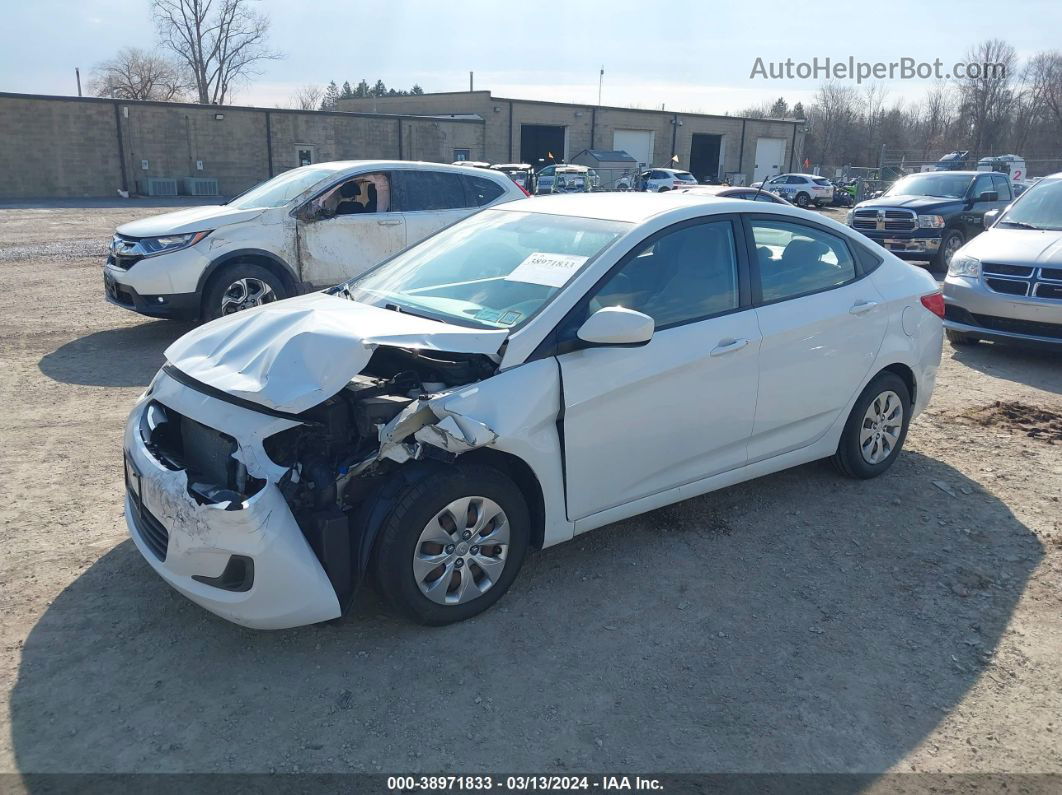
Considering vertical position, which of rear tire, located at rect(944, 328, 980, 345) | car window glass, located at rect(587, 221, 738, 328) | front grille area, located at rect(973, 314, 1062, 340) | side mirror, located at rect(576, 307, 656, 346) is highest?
car window glass, located at rect(587, 221, 738, 328)

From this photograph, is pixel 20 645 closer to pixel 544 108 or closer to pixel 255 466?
pixel 255 466

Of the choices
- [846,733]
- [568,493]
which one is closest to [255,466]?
[568,493]

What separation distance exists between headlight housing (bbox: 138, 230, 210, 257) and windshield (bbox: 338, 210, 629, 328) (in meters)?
4.11

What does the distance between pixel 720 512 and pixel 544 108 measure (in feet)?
154

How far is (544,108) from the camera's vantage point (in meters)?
48.3

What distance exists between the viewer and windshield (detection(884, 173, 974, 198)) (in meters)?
15.7

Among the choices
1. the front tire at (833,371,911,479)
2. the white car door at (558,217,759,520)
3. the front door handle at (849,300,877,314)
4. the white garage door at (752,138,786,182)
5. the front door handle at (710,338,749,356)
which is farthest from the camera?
the white garage door at (752,138,786,182)

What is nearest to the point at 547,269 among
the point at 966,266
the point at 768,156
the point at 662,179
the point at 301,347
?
the point at 301,347

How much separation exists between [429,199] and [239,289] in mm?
2311

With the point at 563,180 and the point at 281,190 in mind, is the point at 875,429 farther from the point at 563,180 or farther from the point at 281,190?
the point at 563,180

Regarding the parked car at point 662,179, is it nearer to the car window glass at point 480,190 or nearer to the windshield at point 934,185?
the windshield at point 934,185

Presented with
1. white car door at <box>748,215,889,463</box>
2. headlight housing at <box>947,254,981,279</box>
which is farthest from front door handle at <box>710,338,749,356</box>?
headlight housing at <box>947,254,981,279</box>

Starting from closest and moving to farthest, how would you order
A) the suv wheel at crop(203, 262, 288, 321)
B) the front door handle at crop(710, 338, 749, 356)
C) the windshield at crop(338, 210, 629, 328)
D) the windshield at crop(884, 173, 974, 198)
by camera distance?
the windshield at crop(338, 210, 629, 328)
the front door handle at crop(710, 338, 749, 356)
the suv wheel at crop(203, 262, 288, 321)
the windshield at crop(884, 173, 974, 198)

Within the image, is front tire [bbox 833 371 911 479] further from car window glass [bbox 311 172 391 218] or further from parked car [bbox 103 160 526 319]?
car window glass [bbox 311 172 391 218]
